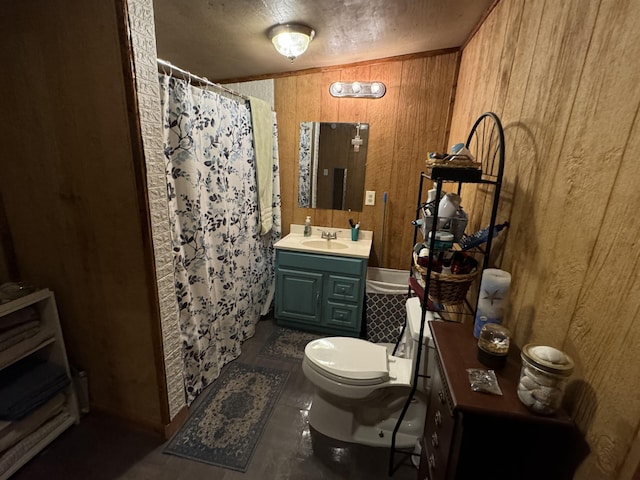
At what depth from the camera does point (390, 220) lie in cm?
250

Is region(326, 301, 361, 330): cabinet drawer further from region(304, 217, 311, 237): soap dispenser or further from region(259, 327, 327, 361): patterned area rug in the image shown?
region(304, 217, 311, 237): soap dispenser

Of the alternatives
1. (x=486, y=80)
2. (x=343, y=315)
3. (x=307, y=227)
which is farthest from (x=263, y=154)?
(x=486, y=80)

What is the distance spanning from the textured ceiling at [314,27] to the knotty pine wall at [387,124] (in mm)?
126

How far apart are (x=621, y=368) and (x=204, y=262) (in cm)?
168

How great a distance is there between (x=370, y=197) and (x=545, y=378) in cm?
196

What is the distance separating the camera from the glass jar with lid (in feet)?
2.11

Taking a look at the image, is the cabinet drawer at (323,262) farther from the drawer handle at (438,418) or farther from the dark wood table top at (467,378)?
the drawer handle at (438,418)

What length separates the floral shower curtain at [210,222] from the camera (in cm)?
150

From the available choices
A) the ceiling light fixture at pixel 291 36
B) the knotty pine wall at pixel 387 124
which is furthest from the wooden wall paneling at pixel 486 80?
the ceiling light fixture at pixel 291 36

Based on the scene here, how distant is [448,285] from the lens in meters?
1.09

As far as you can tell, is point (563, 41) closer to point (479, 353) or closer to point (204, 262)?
point (479, 353)

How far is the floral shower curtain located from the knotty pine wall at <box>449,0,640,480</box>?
146cm

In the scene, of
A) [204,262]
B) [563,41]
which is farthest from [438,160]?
[204,262]

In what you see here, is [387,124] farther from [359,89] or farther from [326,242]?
[326,242]
